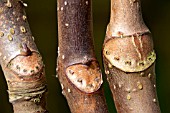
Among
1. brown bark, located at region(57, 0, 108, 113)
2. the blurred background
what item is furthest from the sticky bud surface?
the blurred background

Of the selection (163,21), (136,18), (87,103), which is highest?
(136,18)

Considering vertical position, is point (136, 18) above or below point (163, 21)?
above

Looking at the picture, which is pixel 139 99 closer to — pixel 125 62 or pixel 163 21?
pixel 125 62

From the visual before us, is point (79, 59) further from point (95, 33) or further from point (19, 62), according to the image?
point (95, 33)

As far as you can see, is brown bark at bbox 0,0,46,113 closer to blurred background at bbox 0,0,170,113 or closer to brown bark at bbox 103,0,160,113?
brown bark at bbox 103,0,160,113

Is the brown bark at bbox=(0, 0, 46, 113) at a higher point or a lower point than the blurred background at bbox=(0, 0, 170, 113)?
higher

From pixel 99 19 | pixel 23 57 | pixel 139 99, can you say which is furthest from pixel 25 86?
pixel 99 19

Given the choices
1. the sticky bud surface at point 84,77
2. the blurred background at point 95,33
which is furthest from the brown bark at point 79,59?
the blurred background at point 95,33
